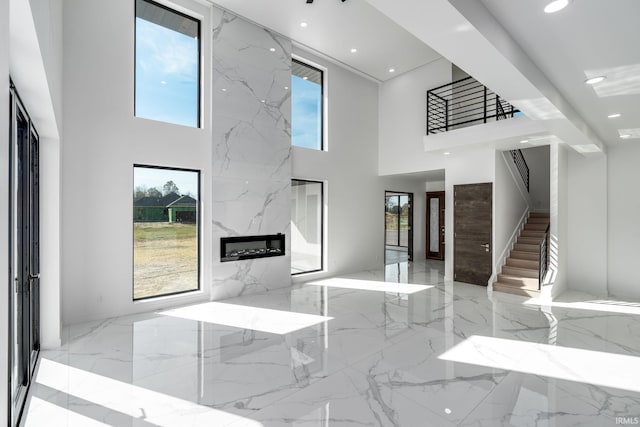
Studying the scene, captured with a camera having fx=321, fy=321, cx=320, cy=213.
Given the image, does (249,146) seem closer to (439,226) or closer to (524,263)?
(524,263)

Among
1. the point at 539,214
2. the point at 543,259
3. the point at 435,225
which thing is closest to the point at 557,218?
the point at 543,259

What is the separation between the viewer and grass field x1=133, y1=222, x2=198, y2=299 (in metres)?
4.98

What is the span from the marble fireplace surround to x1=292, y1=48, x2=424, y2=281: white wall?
0.65 m

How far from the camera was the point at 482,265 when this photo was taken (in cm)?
670

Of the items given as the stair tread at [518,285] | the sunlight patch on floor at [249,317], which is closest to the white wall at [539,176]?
the stair tread at [518,285]

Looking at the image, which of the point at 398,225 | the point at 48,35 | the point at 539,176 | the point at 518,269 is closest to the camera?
the point at 48,35

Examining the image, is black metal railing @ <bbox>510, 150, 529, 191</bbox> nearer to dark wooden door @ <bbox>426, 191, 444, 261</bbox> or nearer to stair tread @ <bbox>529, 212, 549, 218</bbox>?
stair tread @ <bbox>529, 212, 549, 218</bbox>

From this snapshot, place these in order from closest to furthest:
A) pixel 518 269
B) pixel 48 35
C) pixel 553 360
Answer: pixel 48 35 < pixel 553 360 < pixel 518 269

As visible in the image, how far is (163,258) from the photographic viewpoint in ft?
17.2

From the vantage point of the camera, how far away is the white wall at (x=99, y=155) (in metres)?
4.32

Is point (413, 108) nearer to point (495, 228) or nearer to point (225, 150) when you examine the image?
point (495, 228)

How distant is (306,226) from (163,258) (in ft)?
10.3

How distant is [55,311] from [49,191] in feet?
4.31

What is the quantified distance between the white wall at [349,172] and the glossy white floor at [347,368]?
285 centimetres
